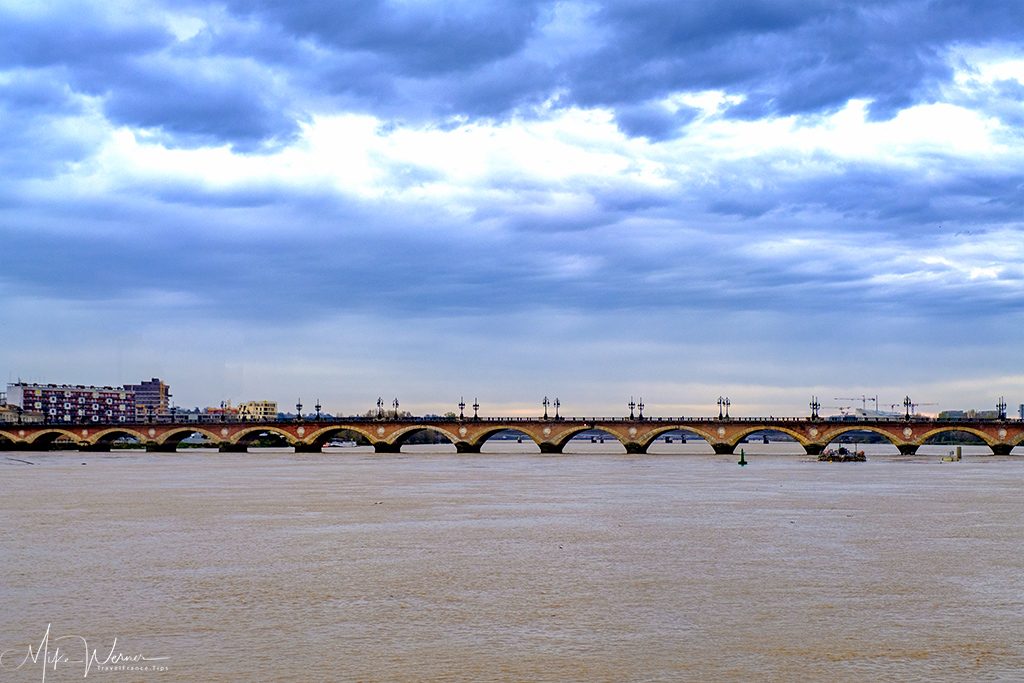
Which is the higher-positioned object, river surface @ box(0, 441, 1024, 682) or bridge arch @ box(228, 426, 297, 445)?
bridge arch @ box(228, 426, 297, 445)

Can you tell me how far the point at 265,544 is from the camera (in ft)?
107

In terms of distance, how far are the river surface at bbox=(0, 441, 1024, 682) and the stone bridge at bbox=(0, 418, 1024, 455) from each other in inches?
3003

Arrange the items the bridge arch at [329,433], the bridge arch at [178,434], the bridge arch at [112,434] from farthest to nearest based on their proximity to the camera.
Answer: the bridge arch at [112,434], the bridge arch at [178,434], the bridge arch at [329,433]

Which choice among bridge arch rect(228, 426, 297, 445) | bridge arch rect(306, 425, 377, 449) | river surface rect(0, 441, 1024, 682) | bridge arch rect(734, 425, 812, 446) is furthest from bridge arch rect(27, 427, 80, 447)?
river surface rect(0, 441, 1024, 682)

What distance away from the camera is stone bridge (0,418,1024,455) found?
12356cm

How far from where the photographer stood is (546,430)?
5153 inches

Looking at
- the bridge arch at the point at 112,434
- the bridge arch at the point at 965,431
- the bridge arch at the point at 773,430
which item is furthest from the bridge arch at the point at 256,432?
the bridge arch at the point at 965,431

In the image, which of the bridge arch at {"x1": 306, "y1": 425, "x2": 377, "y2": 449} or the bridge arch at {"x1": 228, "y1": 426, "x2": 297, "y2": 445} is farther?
the bridge arch at {"x1": 228, "y1": 426, "x2": 297, "y2": 445}

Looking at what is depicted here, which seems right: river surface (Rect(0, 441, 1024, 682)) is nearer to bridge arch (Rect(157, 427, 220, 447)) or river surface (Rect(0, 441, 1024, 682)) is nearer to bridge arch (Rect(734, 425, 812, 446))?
bridge arch (Rect(734, 425, 812, 446))

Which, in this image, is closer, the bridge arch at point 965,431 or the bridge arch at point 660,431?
the bridge arch at point 965,431

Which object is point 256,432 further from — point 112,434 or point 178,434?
point 112,434

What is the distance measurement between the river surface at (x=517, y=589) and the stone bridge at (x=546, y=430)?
3003 inches

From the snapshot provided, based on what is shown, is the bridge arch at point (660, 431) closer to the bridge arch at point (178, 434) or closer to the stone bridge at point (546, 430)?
the stone bridge at point (546, 430)

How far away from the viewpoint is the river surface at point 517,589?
1762 centimetres
